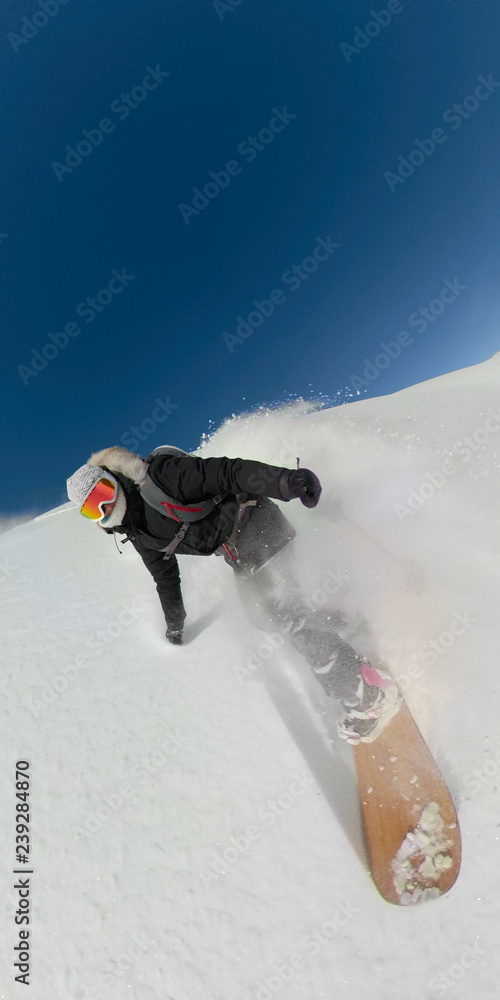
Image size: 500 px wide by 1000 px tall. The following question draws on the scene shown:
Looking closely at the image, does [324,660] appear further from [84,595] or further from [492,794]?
[84,595]

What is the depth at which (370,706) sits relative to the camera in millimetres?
3316

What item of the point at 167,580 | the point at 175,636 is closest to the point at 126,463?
the point at 167,580

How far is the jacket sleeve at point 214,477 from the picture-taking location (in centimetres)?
300

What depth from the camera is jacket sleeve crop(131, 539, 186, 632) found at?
11.9 feet

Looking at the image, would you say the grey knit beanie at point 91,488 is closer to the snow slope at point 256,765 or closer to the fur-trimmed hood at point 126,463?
the fur-trimmed hood at point 126,463

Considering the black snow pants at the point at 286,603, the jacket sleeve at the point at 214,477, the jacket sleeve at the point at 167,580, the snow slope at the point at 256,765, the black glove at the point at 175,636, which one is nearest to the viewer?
the snow slope at the point at 256,765

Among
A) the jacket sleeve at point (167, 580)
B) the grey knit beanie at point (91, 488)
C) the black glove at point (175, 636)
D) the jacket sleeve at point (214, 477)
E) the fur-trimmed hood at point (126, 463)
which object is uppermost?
the jacket sleeve at point (214, 477)

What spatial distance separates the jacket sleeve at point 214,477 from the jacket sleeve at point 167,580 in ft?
2.15

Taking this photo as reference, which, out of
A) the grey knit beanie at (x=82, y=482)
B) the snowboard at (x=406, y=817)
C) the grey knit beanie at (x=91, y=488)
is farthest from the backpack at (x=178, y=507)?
the snowboard at (x=406, y=817)

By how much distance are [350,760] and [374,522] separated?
7.98 ft

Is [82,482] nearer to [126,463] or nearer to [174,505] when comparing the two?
[126,463]

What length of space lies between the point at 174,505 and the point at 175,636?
2098 mm

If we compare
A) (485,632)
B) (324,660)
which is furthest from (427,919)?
(485,632)

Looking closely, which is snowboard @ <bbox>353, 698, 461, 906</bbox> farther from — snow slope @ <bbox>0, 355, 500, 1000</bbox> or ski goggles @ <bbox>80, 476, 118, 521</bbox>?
ski goggles @ <bbox>80, 476, 118, 521</bbox>
